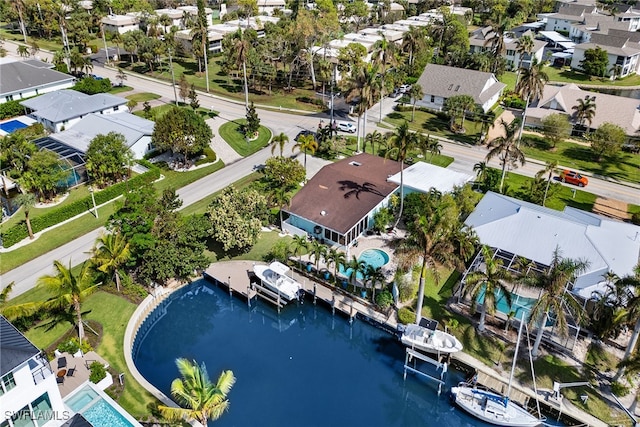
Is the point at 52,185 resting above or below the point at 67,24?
below

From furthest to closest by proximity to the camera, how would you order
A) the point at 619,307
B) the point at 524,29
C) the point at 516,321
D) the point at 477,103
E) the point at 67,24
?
1. the point at 524,29
2. the point at 67,24
3. the point at 477,103
4. the point at 516,321
5. the point at 619,307

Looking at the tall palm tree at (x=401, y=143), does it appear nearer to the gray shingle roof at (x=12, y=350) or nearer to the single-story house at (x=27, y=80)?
the gray shingle roof at (x=12, y=350)

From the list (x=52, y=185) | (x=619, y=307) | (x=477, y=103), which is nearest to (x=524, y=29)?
(x=477, y=103)

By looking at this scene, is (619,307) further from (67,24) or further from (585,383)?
(67,24)

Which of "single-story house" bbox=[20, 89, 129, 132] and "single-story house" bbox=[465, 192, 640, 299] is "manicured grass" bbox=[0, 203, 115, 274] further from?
"single-story house" bbox=[465, 192, 640, 299]

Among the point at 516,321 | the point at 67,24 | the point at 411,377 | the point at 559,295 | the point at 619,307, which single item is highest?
the point at 67,24

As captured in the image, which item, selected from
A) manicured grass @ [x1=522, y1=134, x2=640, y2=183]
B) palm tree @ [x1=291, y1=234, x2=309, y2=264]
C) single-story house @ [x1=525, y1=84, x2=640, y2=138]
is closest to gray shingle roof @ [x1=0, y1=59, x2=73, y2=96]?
palm tree @ [x1=291, y1=234, x2=309, y2=264]

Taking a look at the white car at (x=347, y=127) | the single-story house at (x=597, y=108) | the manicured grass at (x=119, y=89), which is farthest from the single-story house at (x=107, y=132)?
the single-story house at (x=597, y=108)
